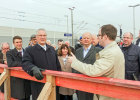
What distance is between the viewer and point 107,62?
159cm

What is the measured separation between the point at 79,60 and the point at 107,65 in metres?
1.41

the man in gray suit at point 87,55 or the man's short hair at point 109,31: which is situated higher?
the man's short hair at point 109,31

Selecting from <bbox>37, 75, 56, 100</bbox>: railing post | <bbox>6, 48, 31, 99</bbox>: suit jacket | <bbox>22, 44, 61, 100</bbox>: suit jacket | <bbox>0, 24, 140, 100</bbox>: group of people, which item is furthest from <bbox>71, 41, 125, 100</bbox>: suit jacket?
<bbox>6, 48, 31, 99</bbox>: suit jacket

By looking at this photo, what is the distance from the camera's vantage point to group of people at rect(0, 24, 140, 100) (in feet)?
Result: 5.41

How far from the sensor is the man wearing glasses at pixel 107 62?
5.24ft

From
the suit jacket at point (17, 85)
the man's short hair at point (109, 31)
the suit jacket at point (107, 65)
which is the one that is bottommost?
the suit jacket at point (17, 85)

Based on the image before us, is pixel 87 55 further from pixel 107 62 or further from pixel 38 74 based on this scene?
pixel 107 62

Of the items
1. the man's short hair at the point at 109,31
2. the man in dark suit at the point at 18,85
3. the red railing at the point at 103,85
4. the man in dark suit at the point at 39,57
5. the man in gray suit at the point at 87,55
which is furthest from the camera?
the man in dark suit at the point at 18,85

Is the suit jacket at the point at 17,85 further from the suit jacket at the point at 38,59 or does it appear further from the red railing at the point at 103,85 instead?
the red railing at the point at 103,85

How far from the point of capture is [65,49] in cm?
372

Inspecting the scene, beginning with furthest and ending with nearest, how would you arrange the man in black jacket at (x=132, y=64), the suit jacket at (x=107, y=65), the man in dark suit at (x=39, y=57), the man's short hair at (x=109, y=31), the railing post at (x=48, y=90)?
the man in black jacket at (x=132, y=64) < the man in dark suit at (x=39, y=57) < the railing post at (x=48, y=90) < the man's short hair at (x=109, y=31) < the suit jacket at (x=107, y=65)

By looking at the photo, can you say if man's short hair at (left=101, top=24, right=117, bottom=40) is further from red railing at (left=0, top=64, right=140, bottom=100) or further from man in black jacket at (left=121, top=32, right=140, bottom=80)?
man in black jacket at (left=121, top=32, right=140, bottom=80)

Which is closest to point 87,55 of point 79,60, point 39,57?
point 79,60

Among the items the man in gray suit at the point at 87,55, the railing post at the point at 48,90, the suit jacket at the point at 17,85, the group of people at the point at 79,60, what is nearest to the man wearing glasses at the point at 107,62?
the group of people at the point at 79,60
